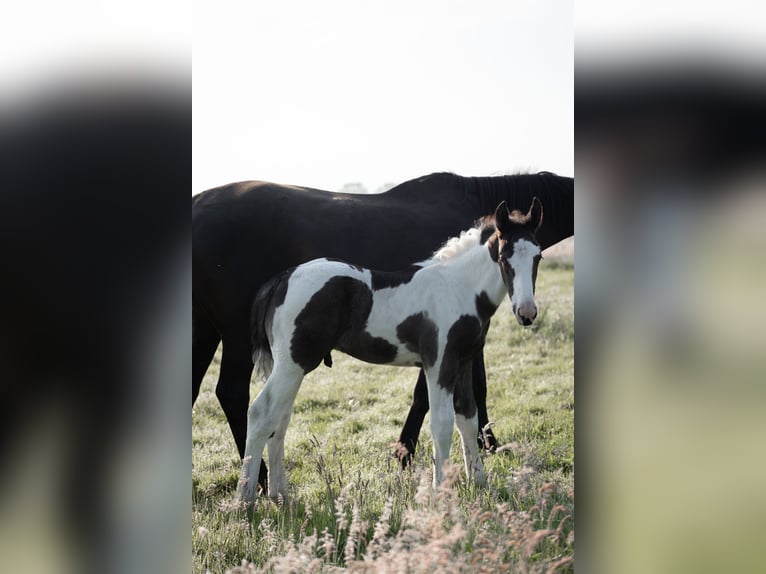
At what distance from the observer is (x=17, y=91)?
4.55 ft

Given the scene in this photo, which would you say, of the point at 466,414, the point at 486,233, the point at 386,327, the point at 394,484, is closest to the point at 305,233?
the point at 386,327

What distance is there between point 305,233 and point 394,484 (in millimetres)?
1425

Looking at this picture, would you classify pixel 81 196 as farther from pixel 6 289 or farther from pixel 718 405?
pixel 718 405

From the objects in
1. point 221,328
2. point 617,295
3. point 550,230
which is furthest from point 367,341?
point 617,295

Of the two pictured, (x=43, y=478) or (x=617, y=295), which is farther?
(x=617, y=295)

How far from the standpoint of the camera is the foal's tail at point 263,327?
295 centimetres

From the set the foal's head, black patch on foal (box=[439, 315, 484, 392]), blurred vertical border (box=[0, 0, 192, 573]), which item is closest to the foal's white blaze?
the foal's head

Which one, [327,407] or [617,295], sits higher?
[617,295]

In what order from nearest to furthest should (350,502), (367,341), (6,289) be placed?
(6,289) < (350,502) < (367,341)

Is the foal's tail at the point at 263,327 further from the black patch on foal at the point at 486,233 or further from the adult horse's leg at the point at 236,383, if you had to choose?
the black patch on foal at the point at 486,233

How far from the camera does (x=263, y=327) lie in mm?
2967

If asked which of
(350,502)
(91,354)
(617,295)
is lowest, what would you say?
(350,502)

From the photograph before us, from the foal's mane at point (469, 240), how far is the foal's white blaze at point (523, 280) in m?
0.24

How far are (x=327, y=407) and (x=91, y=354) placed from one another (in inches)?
131
